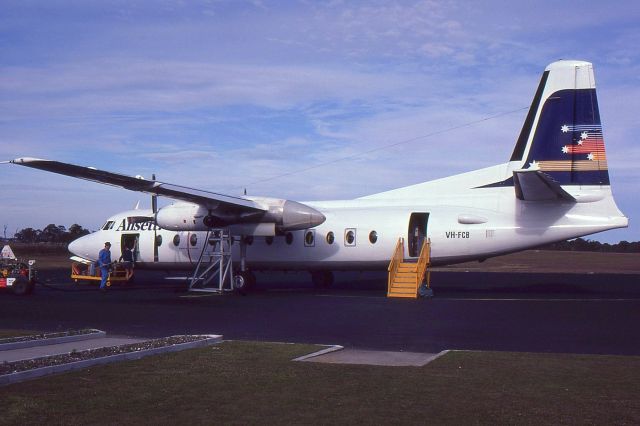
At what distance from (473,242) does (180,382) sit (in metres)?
15.0

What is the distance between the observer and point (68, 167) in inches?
815

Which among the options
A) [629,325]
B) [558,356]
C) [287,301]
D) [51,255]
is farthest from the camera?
[51,255]

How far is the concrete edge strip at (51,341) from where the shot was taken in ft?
33.6

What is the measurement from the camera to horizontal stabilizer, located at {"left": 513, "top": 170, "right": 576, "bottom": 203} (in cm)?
1923

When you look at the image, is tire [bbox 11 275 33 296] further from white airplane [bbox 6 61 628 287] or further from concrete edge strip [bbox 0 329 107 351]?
concrete edge strip [bbox 0 329 107 351]

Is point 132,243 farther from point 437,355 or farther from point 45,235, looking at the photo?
point 45,235

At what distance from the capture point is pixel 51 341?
1091 centimetres

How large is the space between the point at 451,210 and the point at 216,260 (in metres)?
8.53

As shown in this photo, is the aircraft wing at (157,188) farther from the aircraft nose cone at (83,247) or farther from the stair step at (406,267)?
the aircraft nose cone at (83,247)

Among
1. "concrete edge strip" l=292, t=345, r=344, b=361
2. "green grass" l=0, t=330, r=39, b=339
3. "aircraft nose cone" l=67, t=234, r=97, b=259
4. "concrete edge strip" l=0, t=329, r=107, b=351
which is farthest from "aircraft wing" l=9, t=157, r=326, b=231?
"concrete edge strip" l=292, t=345, r=344, b=361

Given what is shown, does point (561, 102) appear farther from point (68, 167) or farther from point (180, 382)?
point (180, 382)

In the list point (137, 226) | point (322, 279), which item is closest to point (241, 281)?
point (322, 279)

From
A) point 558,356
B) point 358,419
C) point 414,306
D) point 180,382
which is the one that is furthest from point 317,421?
point 414,306

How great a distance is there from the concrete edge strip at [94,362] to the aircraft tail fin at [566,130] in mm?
13296
